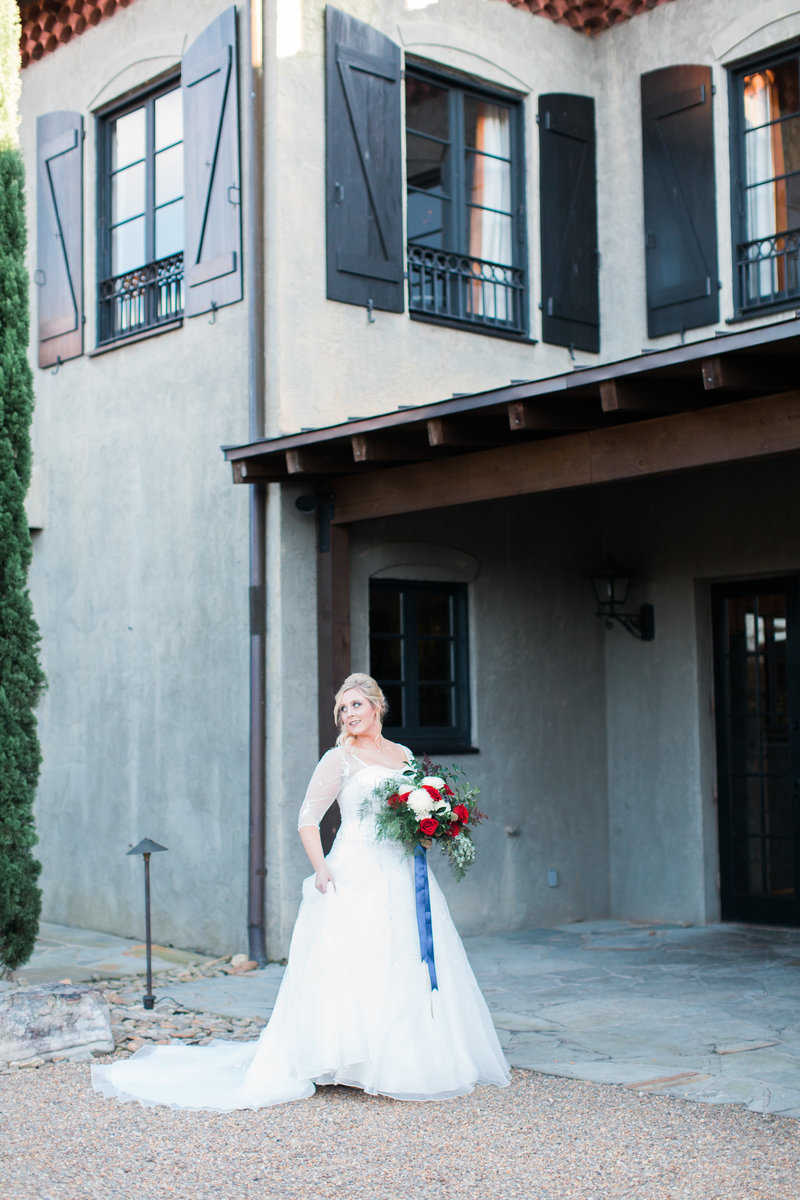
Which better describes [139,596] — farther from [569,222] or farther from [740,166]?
[740,166]

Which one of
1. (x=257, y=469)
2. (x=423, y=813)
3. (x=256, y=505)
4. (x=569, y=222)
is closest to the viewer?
(x=423, y=813)

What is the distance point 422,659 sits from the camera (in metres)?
8.84

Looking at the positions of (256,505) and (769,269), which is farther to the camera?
(769,269)

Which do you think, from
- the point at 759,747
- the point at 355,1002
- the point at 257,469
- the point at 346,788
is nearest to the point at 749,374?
the point at 346,788

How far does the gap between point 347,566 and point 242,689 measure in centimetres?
103

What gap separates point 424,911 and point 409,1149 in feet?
3.38

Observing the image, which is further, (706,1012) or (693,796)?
(693,796)

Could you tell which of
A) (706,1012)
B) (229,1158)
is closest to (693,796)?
(706,1012)

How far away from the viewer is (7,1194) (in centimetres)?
402

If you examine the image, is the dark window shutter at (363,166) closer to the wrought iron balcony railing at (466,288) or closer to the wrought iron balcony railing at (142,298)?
the wrought iron balcony railing at (466,288)

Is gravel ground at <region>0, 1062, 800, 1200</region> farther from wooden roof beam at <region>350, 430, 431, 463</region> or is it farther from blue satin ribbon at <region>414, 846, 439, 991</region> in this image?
wooden roof beam at <region>350, 430, 431, 463</region>

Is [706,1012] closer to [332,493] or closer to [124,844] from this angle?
[332,493]

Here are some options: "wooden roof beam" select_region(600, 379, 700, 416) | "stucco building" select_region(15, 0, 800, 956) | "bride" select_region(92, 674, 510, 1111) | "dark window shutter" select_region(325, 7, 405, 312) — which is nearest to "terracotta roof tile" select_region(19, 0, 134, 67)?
"stucco building" select_region(15, 0, 800, 956)

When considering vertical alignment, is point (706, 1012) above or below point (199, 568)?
below
